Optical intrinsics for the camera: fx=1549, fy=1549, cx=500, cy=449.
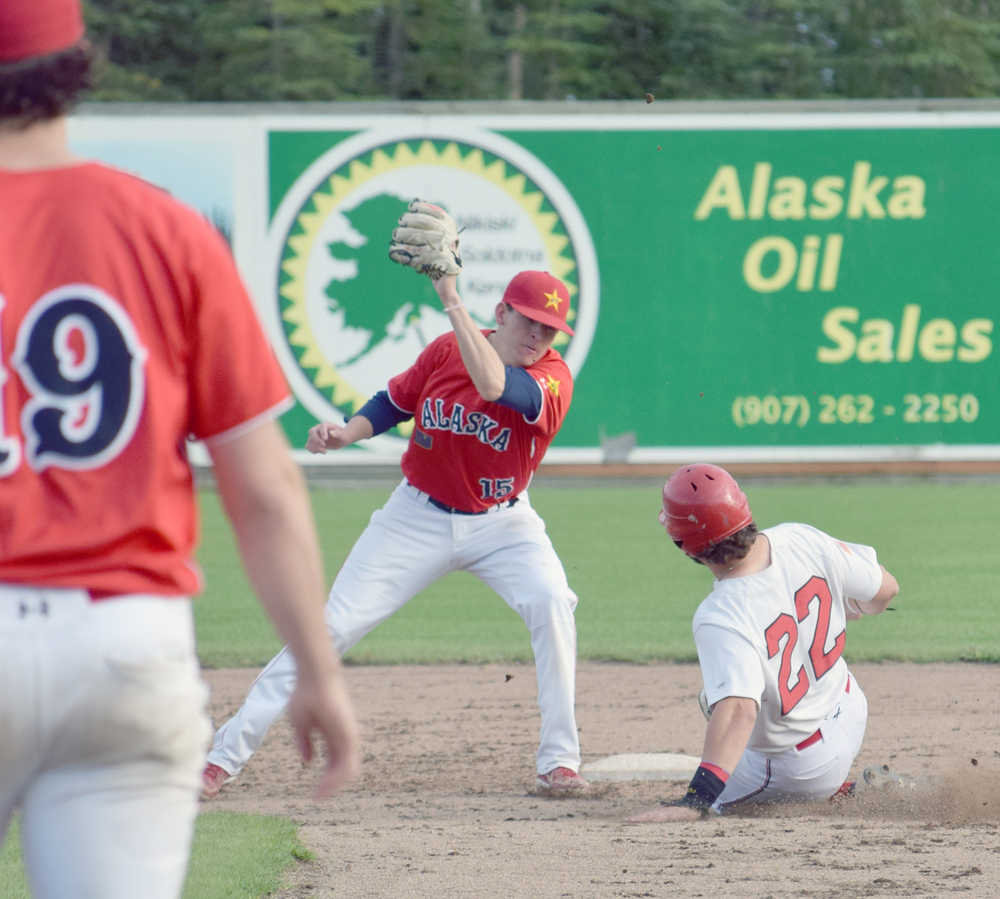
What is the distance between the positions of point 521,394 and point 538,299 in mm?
412

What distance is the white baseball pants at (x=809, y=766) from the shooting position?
4.92 m

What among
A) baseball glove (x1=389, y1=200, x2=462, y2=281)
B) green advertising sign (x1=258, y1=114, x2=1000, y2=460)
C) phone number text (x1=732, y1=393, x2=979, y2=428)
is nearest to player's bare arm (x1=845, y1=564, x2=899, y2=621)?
baseball glove (x1=389, y1=200, x2=462, y2=281)

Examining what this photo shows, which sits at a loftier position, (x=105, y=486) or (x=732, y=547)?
(x=105, y=486)

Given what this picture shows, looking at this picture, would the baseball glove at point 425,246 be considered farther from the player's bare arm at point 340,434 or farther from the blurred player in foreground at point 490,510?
the player's bare arm at point 340,434

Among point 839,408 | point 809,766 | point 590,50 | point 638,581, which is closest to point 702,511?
point 809,766

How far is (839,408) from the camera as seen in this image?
49.4ft

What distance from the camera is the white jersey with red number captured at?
15.0 ft

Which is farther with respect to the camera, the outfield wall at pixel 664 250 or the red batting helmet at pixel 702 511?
the outfield wall at pixel 664 250

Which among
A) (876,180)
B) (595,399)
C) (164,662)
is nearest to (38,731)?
(164,662)

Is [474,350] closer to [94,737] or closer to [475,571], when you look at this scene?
[475,571]

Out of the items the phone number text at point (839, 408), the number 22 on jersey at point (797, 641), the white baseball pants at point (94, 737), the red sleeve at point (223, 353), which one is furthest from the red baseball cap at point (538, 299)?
the phone number text at point (839, 408)

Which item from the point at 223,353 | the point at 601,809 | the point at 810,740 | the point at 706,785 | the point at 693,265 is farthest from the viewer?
the point at 693,265

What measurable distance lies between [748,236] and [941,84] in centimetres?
1123

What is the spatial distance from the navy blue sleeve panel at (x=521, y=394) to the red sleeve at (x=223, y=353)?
11.4 ft
